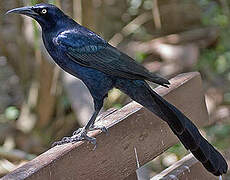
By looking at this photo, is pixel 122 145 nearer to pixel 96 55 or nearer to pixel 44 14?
pixel 96 55

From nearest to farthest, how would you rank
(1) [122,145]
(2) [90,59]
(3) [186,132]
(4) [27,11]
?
(1) [122,145] < (3) [186,132] < (4) [27,11] < (2) [90,59]

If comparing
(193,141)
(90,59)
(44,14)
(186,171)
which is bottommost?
(186,171)

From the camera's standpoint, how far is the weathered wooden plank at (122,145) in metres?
2.22

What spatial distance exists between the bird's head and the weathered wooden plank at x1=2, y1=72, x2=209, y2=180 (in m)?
0.62

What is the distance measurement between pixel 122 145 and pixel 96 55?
75cm

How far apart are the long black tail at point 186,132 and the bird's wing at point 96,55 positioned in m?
0.18

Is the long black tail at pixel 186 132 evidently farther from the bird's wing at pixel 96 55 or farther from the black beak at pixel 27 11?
the black beak at pixel 27 11

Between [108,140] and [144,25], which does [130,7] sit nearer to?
[144,25]

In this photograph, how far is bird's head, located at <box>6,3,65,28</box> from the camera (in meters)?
3.04

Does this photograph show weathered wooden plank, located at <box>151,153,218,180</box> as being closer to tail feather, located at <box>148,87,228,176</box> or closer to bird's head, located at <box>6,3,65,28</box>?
tail feather, located at <box>148,87,228,176</box>

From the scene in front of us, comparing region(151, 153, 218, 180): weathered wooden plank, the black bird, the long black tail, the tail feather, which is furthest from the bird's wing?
region(151, 153, 218, 180): weathered wooden plank

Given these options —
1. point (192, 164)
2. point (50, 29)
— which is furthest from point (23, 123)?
point (192, 164)

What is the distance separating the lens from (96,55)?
3199 mm

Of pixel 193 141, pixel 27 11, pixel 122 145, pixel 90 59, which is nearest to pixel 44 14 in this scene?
pixel 27 11
